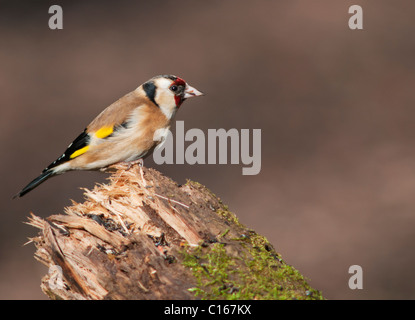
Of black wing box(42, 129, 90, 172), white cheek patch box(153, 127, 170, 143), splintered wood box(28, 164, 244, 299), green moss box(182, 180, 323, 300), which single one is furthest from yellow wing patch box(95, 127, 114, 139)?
green moss box(182, 180, 323, 300)

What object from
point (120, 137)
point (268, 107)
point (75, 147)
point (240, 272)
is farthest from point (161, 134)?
point (268, 107)

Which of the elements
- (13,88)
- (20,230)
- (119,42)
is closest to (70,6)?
(119,42)

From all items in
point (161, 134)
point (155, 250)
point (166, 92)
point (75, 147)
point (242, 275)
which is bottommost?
point (242, 275)

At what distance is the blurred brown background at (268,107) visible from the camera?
864cm

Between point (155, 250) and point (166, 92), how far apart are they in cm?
232

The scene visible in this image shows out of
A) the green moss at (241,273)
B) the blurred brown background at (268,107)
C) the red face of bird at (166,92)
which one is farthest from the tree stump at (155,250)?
the blurred brown background at (268,107)

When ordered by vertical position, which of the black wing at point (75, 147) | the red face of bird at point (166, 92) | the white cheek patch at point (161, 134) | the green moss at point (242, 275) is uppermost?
the red face of bird at point (166, 92)

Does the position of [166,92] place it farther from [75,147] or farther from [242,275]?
[242,275]

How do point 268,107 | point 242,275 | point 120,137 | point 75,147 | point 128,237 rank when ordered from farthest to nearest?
point 268,107 < point 75,147 < point 120,137 < point 128,237 < point 242,275

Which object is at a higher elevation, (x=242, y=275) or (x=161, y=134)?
(x=161, y=134)

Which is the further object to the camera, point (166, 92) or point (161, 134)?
point (166, 92)

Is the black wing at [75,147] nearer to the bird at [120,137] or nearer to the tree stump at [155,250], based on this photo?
the bird at [120,137]

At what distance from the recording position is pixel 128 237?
325 centimetres

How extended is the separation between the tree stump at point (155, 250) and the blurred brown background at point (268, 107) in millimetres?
4708
